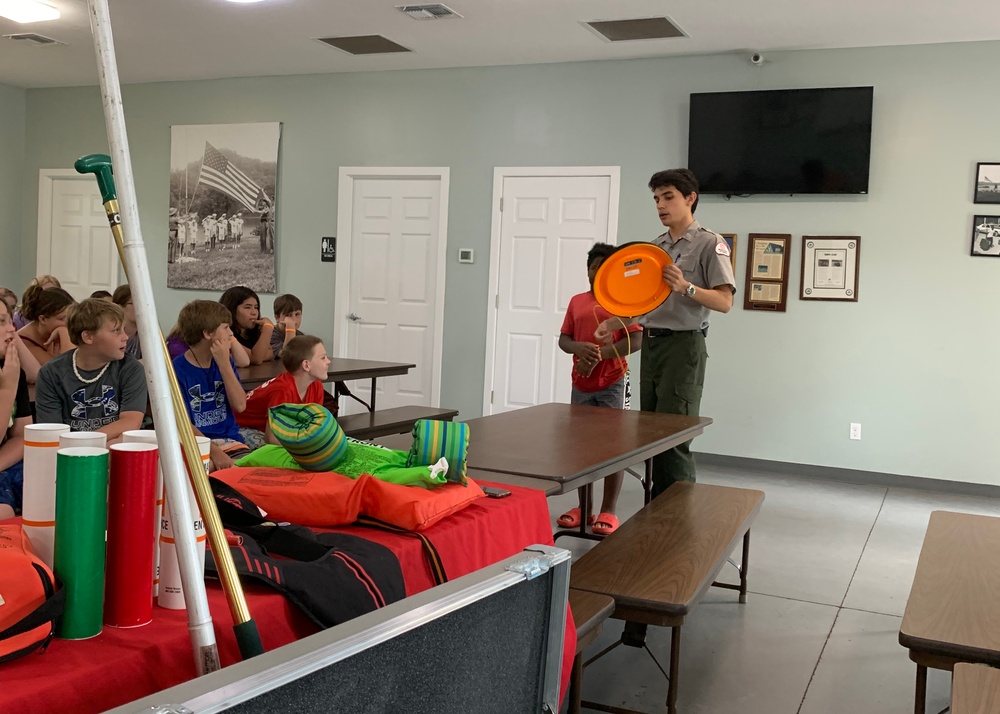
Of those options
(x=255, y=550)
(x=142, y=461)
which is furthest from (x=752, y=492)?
(x=142, y=461)

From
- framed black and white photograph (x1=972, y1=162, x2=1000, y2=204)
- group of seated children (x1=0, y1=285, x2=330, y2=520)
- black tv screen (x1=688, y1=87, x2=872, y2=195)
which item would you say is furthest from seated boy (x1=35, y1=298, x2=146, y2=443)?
framed black and white photograph (x1=972, y1=162, x2=1000, y2=204)

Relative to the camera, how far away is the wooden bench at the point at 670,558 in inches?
88.3

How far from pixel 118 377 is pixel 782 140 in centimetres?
451

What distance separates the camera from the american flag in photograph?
24.7ft

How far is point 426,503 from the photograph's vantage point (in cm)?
159

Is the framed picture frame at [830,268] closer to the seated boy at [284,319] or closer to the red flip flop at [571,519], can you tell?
the red flip flop at [571,519]

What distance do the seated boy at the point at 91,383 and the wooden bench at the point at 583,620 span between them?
57.0 inches

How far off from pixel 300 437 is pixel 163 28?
17.8 feet

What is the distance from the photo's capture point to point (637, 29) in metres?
5.71

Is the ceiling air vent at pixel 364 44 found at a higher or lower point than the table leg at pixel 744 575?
higher

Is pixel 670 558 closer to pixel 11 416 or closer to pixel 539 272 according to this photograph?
pixel 11 416

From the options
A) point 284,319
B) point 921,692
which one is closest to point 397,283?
point 284,319

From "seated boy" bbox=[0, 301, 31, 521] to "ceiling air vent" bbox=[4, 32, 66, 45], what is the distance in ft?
15.1

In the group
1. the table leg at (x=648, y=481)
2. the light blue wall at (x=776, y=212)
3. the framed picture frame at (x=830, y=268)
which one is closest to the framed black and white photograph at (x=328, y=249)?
the light blue wall at (x=776, y=212)
